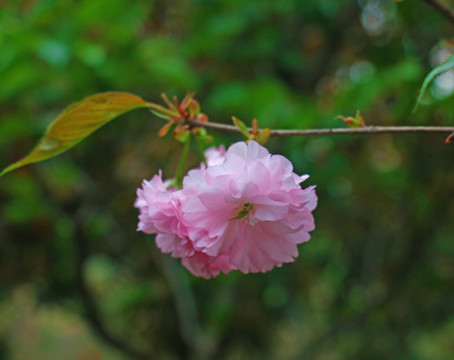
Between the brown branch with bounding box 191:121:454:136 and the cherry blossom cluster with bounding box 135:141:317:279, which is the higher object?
the brown branch with bounding box 191:121:454:136

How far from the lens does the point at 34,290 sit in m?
2.55

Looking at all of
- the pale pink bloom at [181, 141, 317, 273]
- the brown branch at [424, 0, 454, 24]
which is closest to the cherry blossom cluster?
the pale pink bloom at [181, 141, 317, 273]

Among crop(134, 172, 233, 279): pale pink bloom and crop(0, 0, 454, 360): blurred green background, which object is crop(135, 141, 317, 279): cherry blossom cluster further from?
crop(0, 0, 454, 360): blurred green background

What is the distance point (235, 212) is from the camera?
1.36 ft

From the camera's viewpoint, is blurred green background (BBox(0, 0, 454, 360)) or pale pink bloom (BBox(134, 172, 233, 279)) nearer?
pale pink bloom (BBox(134, 172, 233, 279))

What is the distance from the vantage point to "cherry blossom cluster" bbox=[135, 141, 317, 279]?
15.2 inches

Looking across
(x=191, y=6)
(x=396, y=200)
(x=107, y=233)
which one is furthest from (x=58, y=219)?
(x=396, y=200)

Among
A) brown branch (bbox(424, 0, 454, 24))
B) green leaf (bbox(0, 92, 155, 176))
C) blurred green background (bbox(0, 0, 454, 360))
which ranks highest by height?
brown branch (bbox(424, 0, 454, 24))

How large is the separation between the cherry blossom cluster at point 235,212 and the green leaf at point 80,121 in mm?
80

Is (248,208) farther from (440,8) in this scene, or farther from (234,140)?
(234,140)

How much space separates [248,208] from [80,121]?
0.62 ft

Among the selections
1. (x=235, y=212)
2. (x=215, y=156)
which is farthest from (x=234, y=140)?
(x=235, y=212)

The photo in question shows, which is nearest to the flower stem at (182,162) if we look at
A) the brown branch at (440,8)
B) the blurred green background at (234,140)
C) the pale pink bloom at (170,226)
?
the pale pink bloom at (170,226)

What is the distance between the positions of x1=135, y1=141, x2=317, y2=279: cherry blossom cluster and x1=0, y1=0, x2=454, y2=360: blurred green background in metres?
0.49
